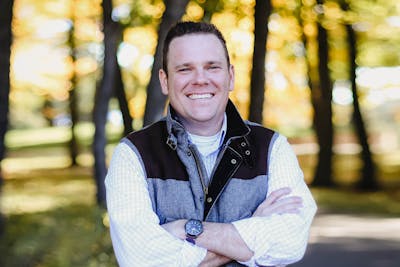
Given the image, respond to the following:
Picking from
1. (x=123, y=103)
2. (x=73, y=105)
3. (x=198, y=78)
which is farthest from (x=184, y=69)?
(x=73, y=105)

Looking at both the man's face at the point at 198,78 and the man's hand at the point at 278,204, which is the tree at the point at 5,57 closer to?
the man's face at the point at 198,78

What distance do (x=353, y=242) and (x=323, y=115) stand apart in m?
11.8

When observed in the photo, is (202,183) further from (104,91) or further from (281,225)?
(104,91)

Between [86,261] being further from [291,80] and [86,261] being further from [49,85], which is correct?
[49,85]

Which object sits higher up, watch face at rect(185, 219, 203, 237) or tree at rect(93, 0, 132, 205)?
watch face at rect(185, 219, 203, 237)

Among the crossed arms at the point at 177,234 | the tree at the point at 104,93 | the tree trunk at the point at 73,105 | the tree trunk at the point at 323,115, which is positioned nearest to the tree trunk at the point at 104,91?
the tree at the point at 104,93

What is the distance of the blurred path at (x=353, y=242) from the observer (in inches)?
394

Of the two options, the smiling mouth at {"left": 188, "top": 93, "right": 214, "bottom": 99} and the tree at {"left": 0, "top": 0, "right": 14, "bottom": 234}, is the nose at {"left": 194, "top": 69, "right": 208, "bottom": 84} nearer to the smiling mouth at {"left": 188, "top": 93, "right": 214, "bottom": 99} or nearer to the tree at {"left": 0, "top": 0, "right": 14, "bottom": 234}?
the smiling mouth at {"left": 188, "top": 93, "right": 214, "bottom": 99}

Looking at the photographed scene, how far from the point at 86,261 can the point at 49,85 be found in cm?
2408

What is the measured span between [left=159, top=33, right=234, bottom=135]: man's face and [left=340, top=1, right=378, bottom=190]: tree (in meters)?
19.2

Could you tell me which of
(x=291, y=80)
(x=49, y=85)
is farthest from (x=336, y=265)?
(x=49, y=85)

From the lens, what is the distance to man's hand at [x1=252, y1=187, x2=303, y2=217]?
130 inches

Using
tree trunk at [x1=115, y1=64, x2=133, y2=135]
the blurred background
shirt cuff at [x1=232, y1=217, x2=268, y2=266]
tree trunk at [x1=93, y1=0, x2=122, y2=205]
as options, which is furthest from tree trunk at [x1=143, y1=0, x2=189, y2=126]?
tree trunk at [x1=115, y1=64, x2=133, y2=135]

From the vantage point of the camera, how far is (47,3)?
26.0 meters
